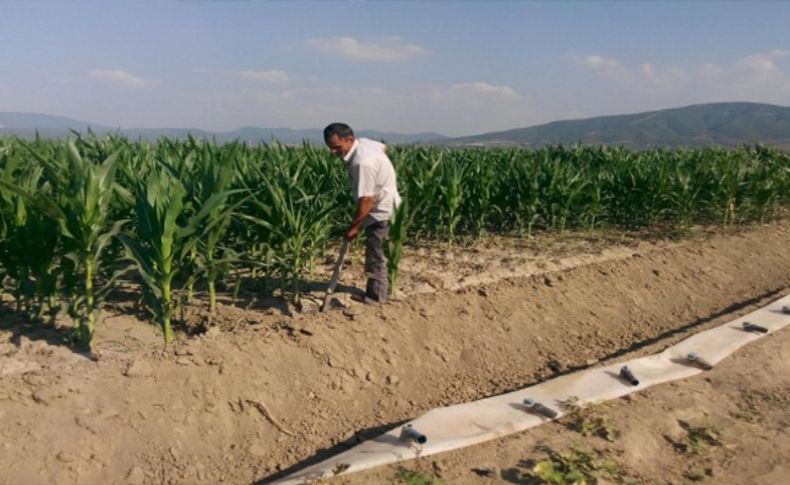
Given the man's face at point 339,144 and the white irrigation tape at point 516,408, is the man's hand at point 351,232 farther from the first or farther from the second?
the white irrigation tape at point 516,408

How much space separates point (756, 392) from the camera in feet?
11.6

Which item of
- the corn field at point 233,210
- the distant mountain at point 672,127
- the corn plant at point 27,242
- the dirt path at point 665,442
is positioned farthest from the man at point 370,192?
the distant mountain at point 672,127

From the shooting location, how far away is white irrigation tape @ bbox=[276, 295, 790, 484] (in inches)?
103

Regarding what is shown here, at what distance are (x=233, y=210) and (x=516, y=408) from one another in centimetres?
258

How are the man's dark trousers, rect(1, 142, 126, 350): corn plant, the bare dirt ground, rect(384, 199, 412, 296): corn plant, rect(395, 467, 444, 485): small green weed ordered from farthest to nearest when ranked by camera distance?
the man's dark trousers → rect(384, 199, 412, 296): corn plant → rect(1, 142, 126, 350): corn plant → the bare dirt ground → rect(395, 467, 444, 485): small green weed

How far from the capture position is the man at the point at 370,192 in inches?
167

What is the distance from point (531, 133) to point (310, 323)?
462 ft

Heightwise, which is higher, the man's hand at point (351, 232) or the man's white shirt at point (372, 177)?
the man's white shirt at point (372, 177)

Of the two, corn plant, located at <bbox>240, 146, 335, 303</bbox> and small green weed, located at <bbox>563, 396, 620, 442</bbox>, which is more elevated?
corn plant, located at <bbox>240, 146, 335, 303</bbox>

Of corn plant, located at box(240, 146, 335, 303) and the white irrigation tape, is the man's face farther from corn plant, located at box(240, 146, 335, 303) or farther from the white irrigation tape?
the white irrigation tape

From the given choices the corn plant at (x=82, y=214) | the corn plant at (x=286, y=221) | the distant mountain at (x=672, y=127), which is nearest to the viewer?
the corn plant at (x=82, y=214)

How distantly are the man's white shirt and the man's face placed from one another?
0.14ft

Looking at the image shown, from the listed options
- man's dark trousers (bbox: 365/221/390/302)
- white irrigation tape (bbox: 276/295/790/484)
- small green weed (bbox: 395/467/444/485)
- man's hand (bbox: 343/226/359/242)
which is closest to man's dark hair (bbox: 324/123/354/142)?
man's hand (bbox: 343/226/359/242)

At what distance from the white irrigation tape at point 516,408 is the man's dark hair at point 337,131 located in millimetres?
2116
